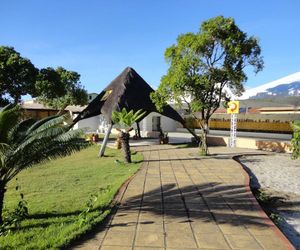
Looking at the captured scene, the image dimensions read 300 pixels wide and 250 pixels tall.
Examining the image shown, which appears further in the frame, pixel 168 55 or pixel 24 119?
pixel 168 55

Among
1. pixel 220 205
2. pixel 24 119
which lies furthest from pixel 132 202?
pixel 24 119

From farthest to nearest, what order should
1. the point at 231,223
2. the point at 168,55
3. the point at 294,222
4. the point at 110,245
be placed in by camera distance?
the point at 168,55
the point at 294,222
the point at 231,223
the point at 110,245

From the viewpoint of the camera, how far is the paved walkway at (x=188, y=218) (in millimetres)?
6023

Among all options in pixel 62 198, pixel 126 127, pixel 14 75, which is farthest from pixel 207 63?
pixel 14 75

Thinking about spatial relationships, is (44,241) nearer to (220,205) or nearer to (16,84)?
(220,205)

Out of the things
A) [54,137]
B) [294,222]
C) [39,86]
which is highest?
[39,86]

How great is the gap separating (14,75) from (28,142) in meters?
26.6

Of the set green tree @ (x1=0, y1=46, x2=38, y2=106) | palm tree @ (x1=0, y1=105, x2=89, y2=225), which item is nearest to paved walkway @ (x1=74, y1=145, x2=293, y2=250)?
palm tree @ (x1=0, y1=105, x2=89, y2=225)

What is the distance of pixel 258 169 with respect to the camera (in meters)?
15.6

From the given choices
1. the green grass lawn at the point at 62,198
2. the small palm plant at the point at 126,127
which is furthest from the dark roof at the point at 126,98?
the green grass lawn at the point at 62,198

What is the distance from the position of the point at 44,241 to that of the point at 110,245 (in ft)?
4.41

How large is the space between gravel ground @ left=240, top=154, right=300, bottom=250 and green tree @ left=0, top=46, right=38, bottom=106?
23.3 meters

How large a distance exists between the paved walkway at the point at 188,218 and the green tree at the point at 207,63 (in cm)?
664

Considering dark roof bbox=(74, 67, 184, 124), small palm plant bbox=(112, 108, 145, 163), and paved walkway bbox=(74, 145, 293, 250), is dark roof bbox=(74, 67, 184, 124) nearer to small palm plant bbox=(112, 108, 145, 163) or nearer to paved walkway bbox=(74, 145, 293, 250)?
small palm plant bbox=(112, 108, 145, 163)
